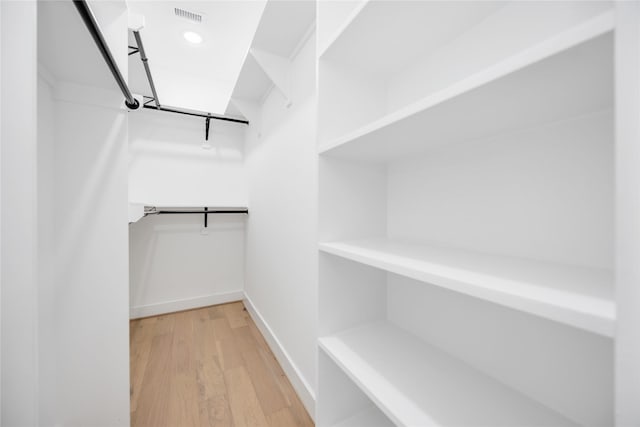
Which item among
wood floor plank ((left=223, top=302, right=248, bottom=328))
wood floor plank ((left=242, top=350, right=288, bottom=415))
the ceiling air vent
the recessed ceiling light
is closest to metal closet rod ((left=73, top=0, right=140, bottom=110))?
the ceiling air vent

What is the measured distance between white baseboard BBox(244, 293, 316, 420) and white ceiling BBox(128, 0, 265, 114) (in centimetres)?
205

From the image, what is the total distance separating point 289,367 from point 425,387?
3.71 ft

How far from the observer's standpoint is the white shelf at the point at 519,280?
295 mm

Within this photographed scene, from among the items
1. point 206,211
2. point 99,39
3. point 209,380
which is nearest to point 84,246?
point 99,39

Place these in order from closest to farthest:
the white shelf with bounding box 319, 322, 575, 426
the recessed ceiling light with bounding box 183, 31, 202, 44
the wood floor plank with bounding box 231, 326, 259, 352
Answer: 1. the white shelf with bounding box 319, 322, 575, 426
2. the recessed ceiling light with bounding box 183, 31, 202, 44
3. the wood floor plank with bounding box 231, 326, 259, 352

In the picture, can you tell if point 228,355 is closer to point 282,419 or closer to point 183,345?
point 183,345

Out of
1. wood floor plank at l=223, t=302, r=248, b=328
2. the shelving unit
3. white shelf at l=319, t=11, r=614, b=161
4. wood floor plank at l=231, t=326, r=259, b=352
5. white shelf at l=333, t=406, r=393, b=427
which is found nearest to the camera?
white shelf at l=319, t=11, r=614, b=161

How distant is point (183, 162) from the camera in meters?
2.42

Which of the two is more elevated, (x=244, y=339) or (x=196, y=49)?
(x=196, y=49)

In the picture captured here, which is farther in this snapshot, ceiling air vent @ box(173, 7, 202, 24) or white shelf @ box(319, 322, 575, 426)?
ceiling air vent @ box(173, 7, 202, 24)

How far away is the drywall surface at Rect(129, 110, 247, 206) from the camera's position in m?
2.26

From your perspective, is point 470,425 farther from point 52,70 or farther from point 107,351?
point 52,70

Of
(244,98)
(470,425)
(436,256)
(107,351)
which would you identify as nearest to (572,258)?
(436,256)

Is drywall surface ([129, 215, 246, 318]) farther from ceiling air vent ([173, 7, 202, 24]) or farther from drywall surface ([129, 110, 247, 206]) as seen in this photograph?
ceiling air vent ([173, 7, 202, 24])
